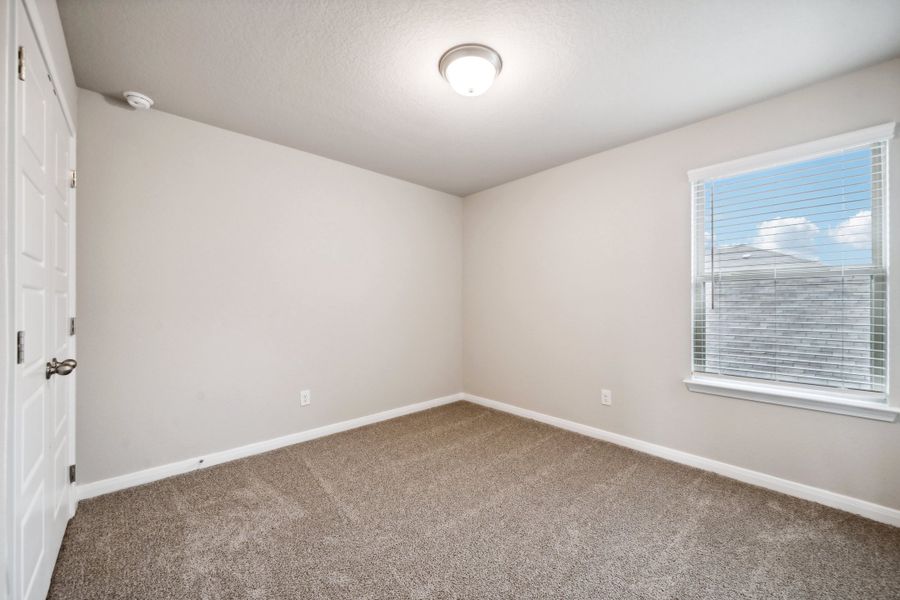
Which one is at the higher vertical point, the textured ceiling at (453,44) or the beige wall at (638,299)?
the textured ceiling at (453,44)

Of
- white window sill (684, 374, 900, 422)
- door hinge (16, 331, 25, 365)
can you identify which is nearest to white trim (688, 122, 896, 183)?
white window sill (684, 374, 900, 422)

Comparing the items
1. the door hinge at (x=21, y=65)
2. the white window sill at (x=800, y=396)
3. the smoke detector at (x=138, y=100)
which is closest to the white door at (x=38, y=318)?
the door hinge at (x=21, y=65)

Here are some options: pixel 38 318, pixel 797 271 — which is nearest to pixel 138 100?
pixel 38 318

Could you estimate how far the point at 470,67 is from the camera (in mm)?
1900

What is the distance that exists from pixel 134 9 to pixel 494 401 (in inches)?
154

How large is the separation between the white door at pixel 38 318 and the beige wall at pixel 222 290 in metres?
0.38

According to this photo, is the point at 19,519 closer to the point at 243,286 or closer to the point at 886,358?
the point at 243,286

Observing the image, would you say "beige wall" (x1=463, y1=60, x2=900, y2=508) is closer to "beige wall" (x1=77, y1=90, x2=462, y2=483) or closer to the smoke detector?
"beige wall" (x1=77, y1=90, x2=462, y2=483)

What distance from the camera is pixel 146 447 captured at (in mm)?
2410

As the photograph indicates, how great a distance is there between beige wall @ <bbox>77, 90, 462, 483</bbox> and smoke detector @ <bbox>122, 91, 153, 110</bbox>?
11 cm

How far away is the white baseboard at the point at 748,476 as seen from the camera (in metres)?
2.02

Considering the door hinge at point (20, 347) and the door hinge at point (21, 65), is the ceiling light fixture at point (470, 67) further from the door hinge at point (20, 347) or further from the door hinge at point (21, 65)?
the door hinge at point (20, 347)

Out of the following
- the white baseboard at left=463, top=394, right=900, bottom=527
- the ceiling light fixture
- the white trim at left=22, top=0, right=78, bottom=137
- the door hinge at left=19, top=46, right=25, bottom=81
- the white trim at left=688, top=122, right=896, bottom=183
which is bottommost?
the white baseboard at left=463, top=394, right=900, bottom=527

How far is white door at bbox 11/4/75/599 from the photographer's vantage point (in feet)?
3.88
